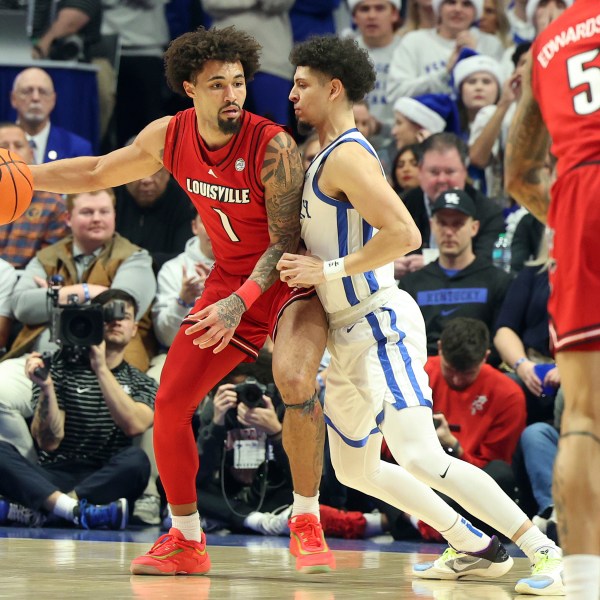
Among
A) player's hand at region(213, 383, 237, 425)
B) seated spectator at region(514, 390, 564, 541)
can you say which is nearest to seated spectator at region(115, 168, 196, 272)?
player's hand at region(213, 383, 237, 425)

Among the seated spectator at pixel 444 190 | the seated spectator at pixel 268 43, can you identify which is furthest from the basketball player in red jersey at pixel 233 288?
the seated spectator at pixel 268 43

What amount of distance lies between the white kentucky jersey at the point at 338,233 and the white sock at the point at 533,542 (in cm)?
109

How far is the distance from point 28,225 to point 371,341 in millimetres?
4429

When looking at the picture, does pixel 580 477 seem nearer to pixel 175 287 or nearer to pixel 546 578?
pixel 546 578

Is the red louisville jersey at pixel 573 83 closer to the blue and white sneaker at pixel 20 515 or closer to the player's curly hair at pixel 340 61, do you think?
the player's curly hair at pixel 340 61

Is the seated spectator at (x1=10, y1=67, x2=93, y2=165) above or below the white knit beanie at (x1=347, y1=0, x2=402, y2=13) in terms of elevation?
below

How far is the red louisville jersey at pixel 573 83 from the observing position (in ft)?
9.73

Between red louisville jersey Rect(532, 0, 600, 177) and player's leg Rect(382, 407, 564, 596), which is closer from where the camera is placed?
red louisville jersey Rect(532, 0, 600, 177)

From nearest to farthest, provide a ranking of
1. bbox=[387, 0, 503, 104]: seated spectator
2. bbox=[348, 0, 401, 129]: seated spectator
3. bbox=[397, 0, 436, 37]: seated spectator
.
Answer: bbox=[387, 0, 503, 104]: seated spectator < bbox=[348, 0, 401, 129]: seated spectator < bbox=[397, 0, 436, 37]: seated spectator

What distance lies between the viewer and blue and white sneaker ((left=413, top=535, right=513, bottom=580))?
15.9 ft

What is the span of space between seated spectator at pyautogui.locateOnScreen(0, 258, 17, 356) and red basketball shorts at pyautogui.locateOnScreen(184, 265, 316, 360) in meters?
3.28

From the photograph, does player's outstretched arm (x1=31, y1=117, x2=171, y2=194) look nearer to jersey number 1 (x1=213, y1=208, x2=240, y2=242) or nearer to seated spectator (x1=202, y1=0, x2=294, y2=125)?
jersey number 1 (x1=213, y1=208, x2=240, y2=242)

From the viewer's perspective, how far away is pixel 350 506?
732 centimetres

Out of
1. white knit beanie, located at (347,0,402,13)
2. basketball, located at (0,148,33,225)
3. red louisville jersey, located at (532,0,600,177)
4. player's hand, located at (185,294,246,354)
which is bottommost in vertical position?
player's hand, located at (185,294,246,354)
